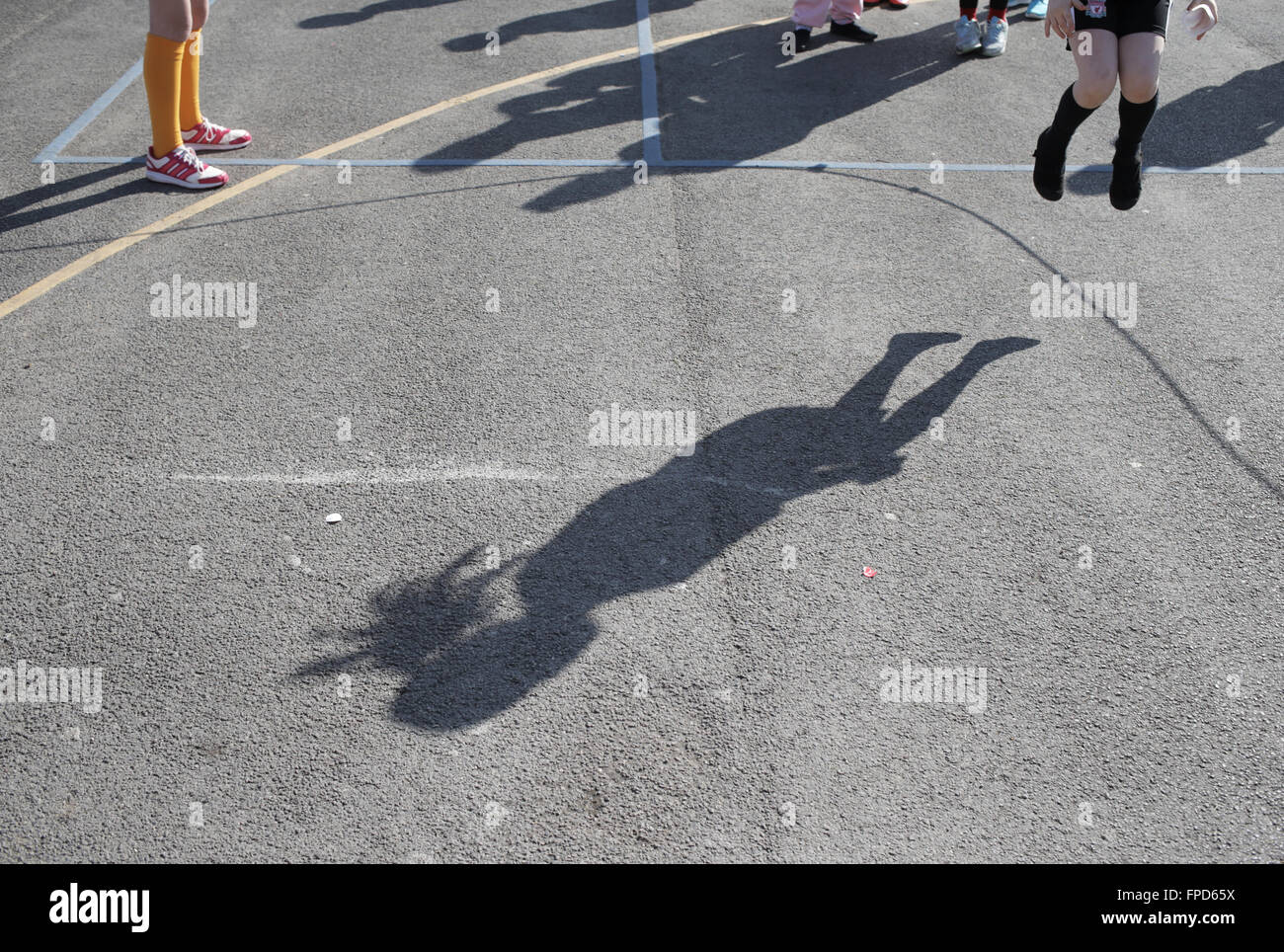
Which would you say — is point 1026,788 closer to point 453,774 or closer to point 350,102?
point 453,774

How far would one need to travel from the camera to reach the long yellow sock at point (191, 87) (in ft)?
25.2

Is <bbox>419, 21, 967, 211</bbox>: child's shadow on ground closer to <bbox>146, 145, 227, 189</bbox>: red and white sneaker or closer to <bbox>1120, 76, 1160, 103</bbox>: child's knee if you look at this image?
<bbox>146, 145, 227, 189</bbox>: red and white sneaker

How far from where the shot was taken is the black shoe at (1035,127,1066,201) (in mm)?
6203

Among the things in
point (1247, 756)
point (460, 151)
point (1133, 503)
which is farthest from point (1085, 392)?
point (460, 151)

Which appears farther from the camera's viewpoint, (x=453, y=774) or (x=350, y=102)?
(x=350, y=102)

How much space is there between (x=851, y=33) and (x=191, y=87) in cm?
573

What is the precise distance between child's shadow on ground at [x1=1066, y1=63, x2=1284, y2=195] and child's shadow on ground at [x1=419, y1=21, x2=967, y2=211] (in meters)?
1.92

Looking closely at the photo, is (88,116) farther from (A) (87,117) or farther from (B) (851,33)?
(B) (851,33)

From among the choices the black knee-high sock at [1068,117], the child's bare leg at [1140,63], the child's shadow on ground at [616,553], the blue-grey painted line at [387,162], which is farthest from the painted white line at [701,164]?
the child's shadow on ground at [616,553]

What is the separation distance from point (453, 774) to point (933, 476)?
2.48 m

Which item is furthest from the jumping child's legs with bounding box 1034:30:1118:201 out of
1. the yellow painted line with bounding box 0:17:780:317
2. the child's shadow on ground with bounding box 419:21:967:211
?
the yellow painted line with bounding box 0:17:780:317

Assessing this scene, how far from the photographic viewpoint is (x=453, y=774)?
361 centimetres

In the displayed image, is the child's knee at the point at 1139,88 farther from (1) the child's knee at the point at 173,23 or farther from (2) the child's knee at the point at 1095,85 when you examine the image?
(1) the child's knee at the point at 173,23

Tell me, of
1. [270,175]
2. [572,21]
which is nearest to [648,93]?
[572,21]
